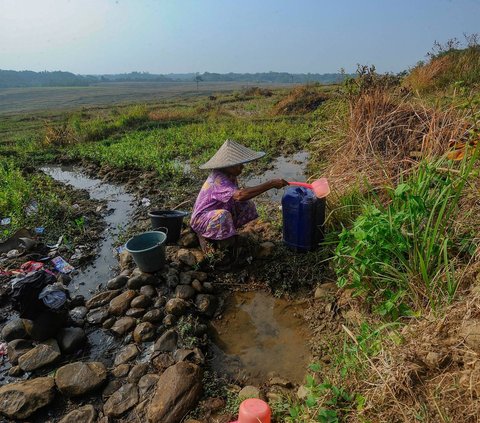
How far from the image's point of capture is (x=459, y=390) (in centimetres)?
155

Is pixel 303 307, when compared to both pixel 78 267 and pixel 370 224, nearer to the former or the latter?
pixel 370 224

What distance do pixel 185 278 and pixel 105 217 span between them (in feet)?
9.41

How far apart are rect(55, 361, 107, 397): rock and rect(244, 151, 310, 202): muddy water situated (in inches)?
148

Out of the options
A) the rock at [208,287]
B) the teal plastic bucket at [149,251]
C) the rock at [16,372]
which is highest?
the teal plastic bucket at [149,251]

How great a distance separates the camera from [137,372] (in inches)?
96.6

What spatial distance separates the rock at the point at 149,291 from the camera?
319cm

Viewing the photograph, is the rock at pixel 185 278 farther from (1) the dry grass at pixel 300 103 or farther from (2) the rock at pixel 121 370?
(1) the dry grass at pixel 300 103

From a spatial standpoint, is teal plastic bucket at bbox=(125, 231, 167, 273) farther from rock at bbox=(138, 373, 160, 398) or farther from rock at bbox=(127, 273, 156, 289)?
rock at bbox=(138, 373, 160, 398)

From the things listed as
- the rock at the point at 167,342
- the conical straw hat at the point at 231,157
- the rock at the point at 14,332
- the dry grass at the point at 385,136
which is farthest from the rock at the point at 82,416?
the dry grass at the point at 385,136

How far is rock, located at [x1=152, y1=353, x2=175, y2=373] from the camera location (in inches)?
98.7

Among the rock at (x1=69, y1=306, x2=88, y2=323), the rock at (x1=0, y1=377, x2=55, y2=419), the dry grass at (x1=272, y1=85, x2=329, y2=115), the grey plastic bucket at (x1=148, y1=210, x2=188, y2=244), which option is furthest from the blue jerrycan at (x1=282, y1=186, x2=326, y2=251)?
the dry grass at (x1=272, y1=85, x2=329, y2=115)

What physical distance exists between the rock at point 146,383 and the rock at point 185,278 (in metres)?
0.99

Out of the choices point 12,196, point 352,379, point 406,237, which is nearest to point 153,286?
point 352,379

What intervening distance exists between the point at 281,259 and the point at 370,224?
1.33m
